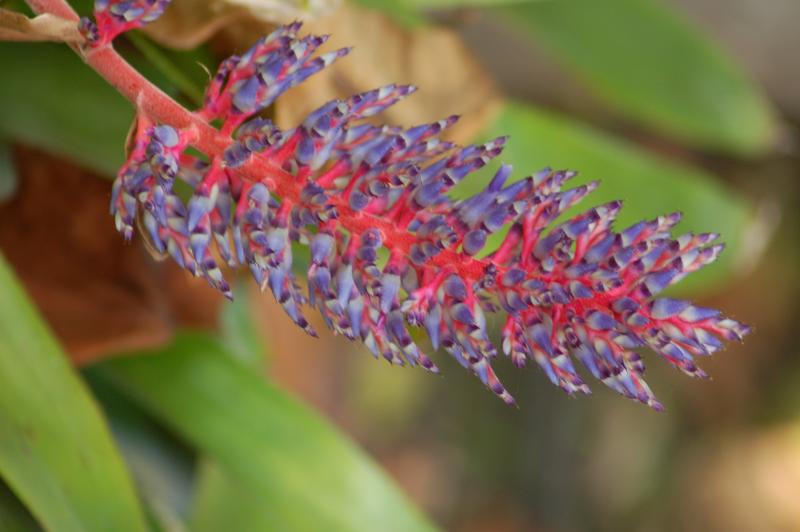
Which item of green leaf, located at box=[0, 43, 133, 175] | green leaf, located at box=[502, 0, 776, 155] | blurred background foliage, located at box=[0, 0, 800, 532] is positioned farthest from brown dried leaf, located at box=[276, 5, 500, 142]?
green leaf, located at box=[502, 0, 776, 155]

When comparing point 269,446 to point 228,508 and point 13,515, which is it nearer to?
point 228,508

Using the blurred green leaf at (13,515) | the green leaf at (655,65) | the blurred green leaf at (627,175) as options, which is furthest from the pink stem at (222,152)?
the green leaf at (655,65)

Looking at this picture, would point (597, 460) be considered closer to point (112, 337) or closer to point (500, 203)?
point (112, 337)

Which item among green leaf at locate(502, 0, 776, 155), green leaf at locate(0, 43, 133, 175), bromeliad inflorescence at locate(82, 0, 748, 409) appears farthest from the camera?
green leaf at locate(502, 0, 776, 155)

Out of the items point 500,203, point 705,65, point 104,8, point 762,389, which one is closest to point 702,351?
point 500,203

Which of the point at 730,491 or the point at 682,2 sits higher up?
the point at 682,2

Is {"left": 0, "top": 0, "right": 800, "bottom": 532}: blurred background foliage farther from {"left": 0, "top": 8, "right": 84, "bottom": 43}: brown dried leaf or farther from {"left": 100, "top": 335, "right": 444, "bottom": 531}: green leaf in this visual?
{"left": 0, "top": 8, "right": 84, "bottom": 43}: brown dried leaf

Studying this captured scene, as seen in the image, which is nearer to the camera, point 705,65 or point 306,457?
point 306,457
